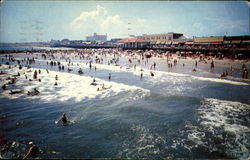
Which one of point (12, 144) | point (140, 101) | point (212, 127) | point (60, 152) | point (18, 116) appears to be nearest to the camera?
point (60, 152)

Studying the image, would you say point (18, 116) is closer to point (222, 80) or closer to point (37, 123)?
point (37, 123)

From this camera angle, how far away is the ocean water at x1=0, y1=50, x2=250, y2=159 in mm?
10297

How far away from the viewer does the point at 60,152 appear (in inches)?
398

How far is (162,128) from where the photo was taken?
42.1 feet

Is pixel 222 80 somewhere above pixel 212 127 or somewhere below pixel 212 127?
above

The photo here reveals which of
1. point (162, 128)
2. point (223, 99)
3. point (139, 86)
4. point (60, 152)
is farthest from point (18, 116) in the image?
point (223, 99)

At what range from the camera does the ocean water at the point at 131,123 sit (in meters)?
10.3

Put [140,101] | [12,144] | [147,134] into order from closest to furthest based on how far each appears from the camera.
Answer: [12,144] < [147,134] < [140,101]

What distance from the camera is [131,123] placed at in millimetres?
13648

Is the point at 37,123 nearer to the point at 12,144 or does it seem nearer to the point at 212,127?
the point at 12,144

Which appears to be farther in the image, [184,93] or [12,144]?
[184,93]

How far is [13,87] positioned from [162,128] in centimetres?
2243

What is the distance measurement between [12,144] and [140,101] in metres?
12.0

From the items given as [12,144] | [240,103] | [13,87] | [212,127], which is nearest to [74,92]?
[13,87]
